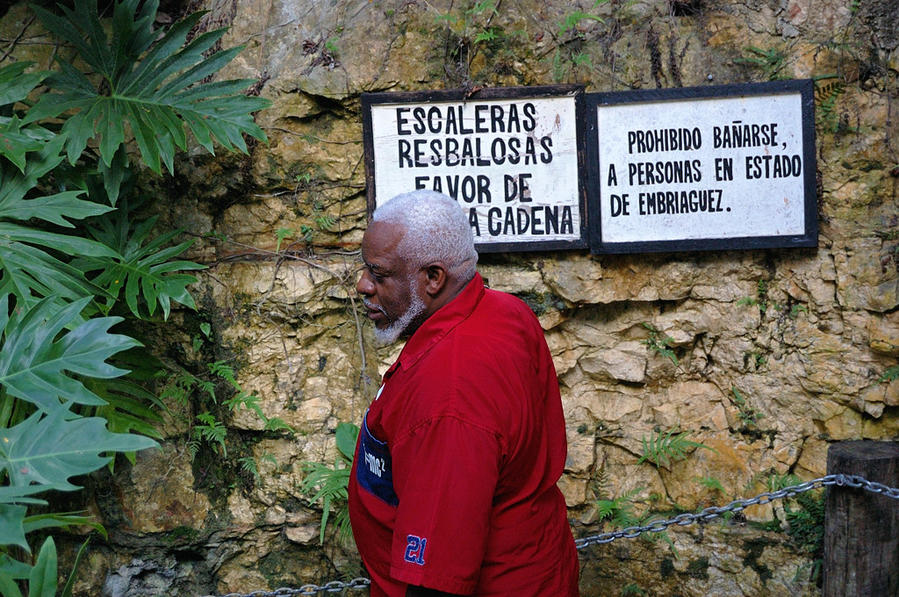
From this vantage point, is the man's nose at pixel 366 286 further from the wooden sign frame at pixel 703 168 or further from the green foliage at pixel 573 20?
the green foliage at pixel 573 20

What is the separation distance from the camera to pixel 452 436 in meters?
1.80

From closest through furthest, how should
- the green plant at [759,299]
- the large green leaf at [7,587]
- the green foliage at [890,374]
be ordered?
the large green leaf at [7,587] → the green foliage at [890,374] → the green plant at [759,299]

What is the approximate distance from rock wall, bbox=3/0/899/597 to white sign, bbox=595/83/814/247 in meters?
0.16

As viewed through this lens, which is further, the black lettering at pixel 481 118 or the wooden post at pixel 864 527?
the black lettering at pixel 481 118

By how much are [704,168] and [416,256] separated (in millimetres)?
2080

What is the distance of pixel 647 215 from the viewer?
12.0 feet

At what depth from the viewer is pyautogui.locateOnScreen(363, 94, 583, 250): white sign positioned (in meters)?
3.70

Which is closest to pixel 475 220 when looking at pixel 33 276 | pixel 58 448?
pixel 33 276

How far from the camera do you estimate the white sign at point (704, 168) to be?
362cm

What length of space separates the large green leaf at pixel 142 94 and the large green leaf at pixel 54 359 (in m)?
1.11

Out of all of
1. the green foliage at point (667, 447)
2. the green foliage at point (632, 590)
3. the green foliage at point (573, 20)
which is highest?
the green foliage at point (573, 20)

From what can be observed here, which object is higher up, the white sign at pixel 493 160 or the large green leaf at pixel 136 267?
the white sign at pixel 493 160

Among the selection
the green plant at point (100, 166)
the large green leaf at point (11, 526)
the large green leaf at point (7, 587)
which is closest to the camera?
the large green leaf at point (11, 526)

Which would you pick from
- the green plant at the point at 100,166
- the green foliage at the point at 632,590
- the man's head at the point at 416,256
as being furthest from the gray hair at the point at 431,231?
the green foliage at the point at 632,590
